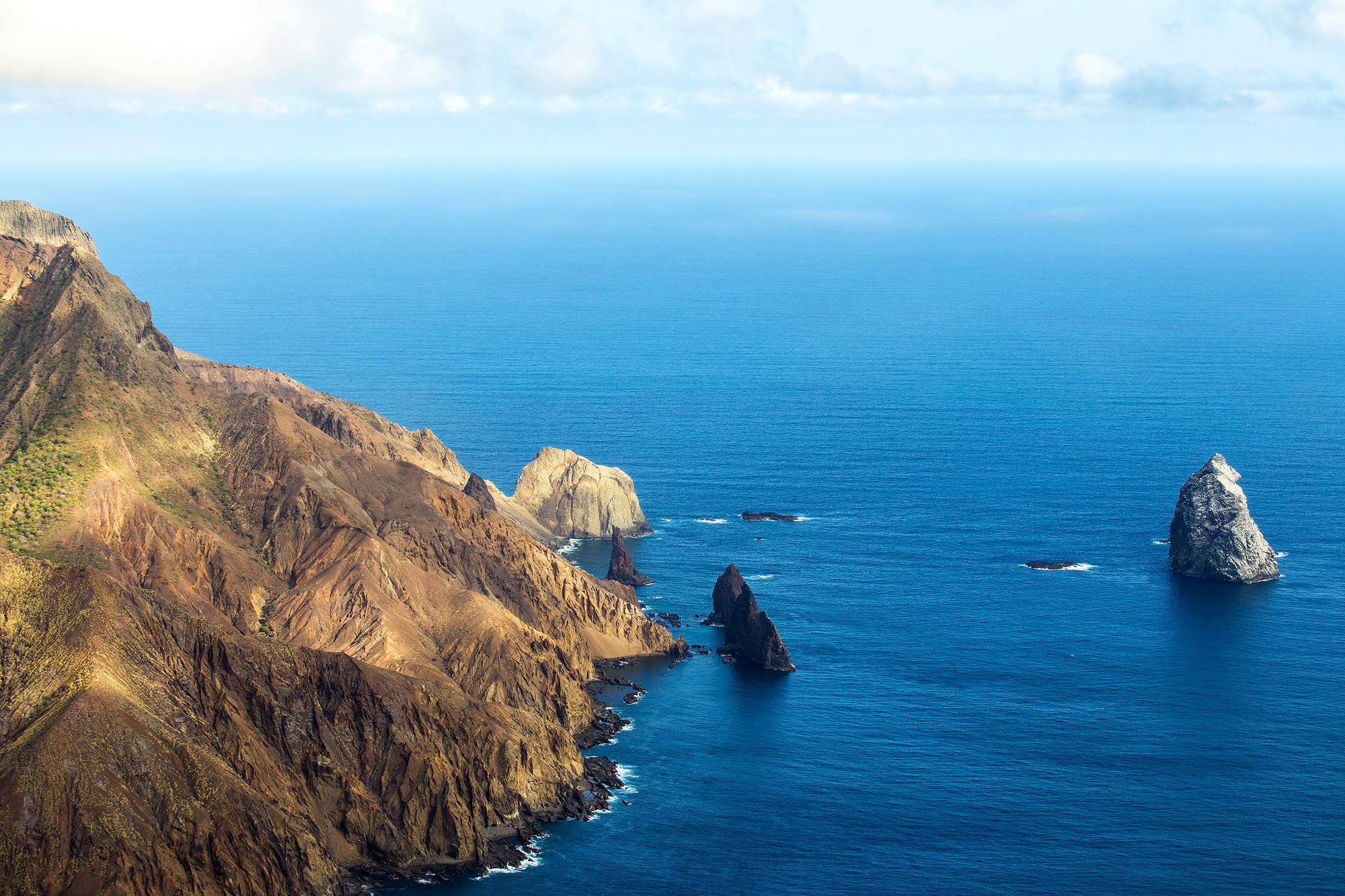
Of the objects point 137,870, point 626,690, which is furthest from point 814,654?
point 137,870

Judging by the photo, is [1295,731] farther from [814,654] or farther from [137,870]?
[137,870]

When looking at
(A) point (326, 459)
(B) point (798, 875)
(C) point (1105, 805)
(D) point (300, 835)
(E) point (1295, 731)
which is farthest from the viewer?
(A) point (326, 459)

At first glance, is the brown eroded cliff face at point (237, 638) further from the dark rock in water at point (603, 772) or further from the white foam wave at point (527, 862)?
the dark rock in water at point (603, 772)

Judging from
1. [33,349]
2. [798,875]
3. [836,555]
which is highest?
[33,349]

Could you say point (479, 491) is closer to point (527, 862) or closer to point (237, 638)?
point (237, 638)

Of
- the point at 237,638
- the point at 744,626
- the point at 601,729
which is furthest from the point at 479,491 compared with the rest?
the point at 237,638

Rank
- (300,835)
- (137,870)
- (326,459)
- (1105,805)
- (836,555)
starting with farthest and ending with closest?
(836,555) → (326,459) → (1105,805) → (300,835) → (137,870)

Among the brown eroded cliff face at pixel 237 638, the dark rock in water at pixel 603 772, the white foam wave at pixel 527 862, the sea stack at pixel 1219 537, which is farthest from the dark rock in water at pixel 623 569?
the sea stack at pixel 1219 537
